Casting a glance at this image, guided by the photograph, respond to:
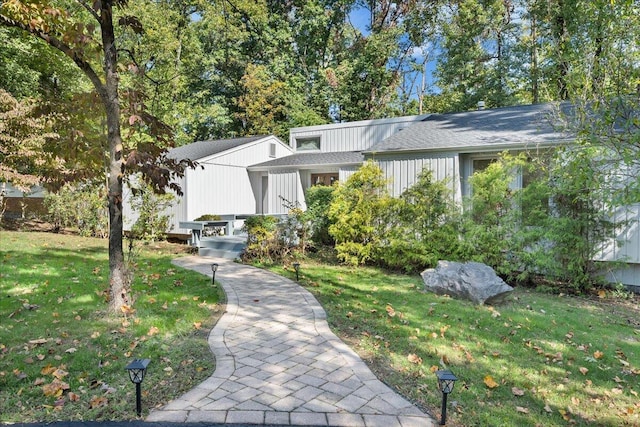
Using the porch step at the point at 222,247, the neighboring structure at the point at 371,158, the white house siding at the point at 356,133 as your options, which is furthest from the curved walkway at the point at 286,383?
the white house siding at the point at 356,133

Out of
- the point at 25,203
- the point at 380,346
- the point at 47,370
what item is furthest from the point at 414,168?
the point at 25,203

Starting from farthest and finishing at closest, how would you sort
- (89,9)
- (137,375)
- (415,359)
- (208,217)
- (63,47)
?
(208,217) → (89,9) → (63,47) → (415,359) → (137,375)

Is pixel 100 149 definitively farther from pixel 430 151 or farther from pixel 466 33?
pixel 466 33

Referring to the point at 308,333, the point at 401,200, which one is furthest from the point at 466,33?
the point at 308,333

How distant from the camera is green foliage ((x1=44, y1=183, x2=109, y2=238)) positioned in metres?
13.4

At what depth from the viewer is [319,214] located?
11.5 meters

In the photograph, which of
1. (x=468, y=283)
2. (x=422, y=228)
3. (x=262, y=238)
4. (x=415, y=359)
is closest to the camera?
(x=415, y=359)

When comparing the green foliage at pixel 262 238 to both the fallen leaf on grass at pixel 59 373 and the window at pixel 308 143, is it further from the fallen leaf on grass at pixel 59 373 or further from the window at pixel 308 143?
the window at pixel 308 143

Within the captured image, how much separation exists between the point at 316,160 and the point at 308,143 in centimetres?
351

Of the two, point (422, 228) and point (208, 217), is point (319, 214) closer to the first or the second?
point (422, 228)

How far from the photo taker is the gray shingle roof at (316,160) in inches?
540

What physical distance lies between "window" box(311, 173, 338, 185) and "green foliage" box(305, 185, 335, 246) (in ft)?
8.48

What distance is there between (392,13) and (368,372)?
26630mm

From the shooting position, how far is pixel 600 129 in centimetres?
395
